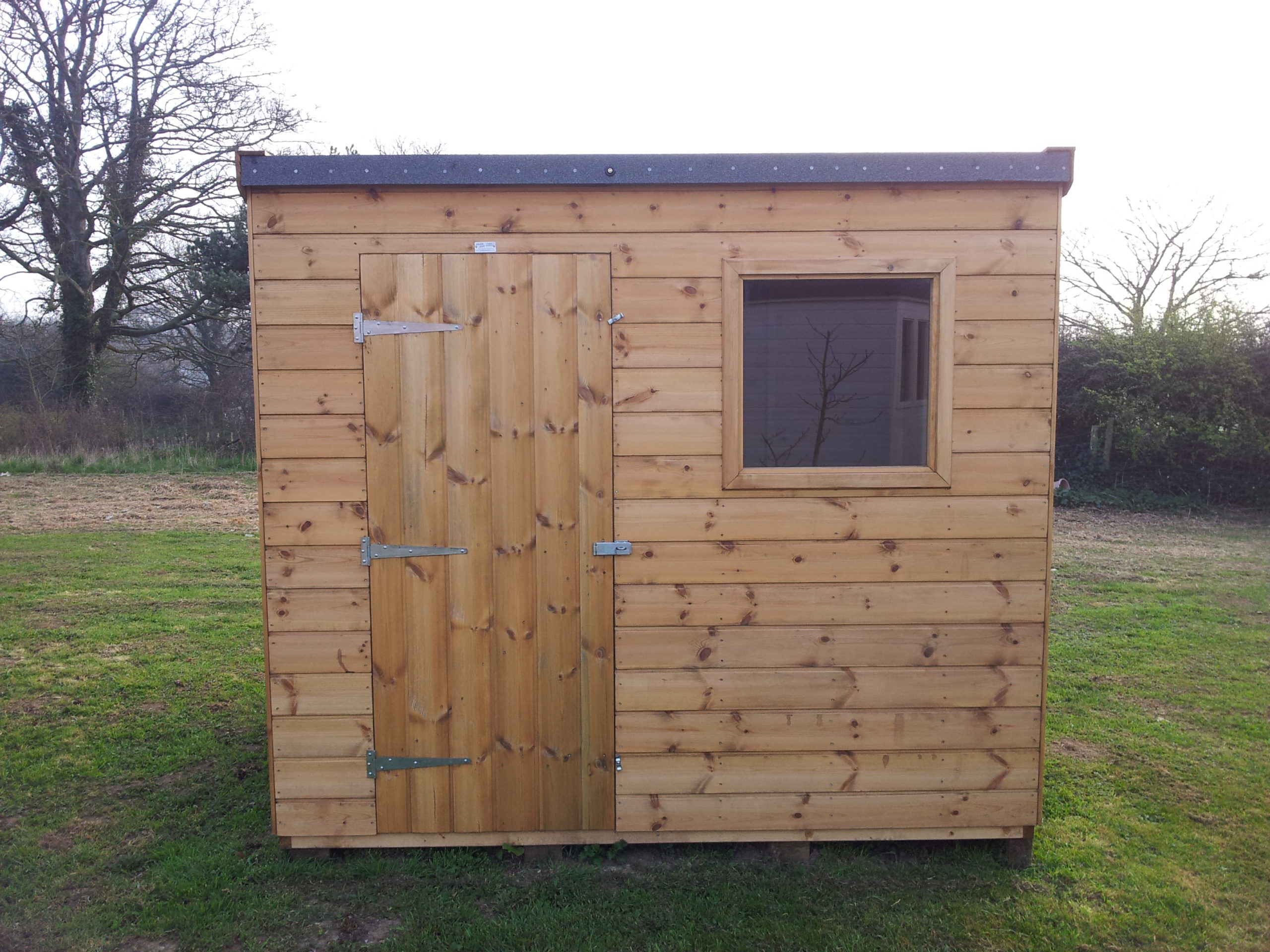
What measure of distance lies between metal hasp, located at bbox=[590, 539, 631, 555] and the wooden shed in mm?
12

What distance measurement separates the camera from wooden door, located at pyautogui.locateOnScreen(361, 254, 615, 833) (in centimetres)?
305

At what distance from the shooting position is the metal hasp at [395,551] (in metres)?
3.06

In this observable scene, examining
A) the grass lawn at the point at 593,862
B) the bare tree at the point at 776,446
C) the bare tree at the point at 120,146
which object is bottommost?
the grass lawn at the point at 593,862

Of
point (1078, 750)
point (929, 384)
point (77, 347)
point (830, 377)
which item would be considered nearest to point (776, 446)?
point (830, 377)

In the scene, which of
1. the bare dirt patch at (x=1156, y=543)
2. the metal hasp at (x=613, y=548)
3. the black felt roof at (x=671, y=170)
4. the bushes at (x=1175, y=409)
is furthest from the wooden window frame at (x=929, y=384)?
the bushes at (x=1175, y=409)

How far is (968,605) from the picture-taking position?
3107mm

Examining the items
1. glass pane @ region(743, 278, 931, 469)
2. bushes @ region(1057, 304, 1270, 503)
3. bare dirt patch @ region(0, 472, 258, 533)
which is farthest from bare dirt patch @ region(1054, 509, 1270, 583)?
bare dirt patch @ region(0, 472, 258, 533)

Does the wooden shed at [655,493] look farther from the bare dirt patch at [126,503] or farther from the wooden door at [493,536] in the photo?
the bare dirt patch at [126,503]

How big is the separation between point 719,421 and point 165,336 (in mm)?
15059

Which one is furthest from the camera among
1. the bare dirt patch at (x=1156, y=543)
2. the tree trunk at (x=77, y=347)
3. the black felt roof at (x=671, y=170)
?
the tree trunk at (x=77, y=347)

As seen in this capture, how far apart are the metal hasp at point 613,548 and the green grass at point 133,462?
11.7 meters

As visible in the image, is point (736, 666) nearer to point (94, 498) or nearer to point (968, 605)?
point (968, 605)

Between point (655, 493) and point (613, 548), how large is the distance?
0.81 feet

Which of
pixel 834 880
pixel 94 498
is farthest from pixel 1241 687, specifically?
pixel 94 498
